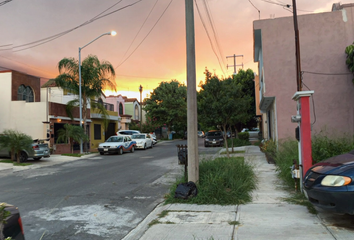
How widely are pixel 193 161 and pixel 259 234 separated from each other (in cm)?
303

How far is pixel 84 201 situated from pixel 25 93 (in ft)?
70.8

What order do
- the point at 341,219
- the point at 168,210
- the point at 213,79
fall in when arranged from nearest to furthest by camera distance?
the point at 341,219 → the point at 168,210 → the point at 213,79

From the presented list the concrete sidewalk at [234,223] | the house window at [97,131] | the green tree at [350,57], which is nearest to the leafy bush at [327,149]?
the concrete sidewalk at [234,223]

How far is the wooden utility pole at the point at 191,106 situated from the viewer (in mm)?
7453

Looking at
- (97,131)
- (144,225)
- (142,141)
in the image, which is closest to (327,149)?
(144,225)

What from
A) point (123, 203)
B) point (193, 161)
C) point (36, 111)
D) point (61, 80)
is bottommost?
point (123, 203)

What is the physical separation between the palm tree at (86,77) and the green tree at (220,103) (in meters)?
10.1

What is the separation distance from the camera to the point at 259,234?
183 inches

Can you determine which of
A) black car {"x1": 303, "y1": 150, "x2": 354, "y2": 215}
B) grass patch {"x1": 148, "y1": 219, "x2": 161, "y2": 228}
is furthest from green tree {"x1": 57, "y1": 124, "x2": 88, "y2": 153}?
black car {"x1": 303, "y1": 150, "x2": 354, "y2": 215}

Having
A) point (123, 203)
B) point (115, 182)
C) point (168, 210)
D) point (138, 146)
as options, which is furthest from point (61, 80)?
point (168, 210)

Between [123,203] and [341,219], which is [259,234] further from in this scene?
[123,203]

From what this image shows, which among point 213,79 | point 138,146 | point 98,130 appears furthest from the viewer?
point 98,130

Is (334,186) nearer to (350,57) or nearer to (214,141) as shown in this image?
(350,57)

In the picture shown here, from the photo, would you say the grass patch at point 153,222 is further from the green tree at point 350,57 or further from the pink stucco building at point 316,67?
the green tree at point 350,57
